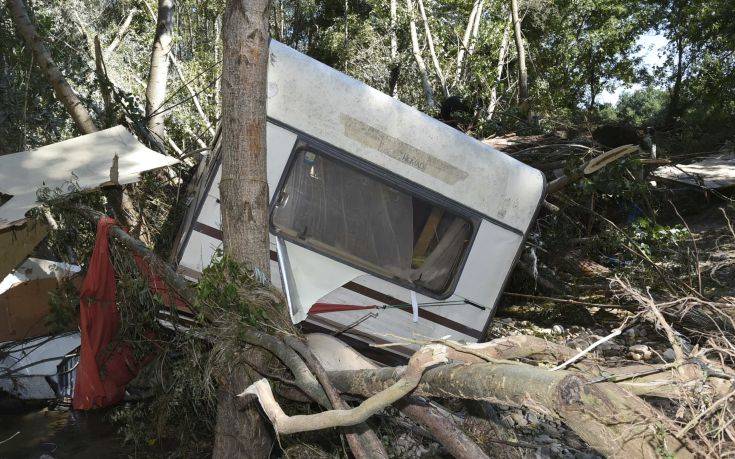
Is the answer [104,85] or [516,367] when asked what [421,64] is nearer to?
[104,85]

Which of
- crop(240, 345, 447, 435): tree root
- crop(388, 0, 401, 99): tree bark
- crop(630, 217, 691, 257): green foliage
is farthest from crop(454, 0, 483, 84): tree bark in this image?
crop(240, 345, 447, 435): tree root

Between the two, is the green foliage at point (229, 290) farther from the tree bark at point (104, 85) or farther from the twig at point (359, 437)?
the tree bark at point (104, 85)

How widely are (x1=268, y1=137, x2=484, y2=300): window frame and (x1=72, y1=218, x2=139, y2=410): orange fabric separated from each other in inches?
58.0

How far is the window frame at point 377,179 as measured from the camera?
564 centimetres

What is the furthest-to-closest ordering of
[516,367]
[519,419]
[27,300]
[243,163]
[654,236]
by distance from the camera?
[654,236] → [27,300] → [519,419] → [243,163] → [516,367]

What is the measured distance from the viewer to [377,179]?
18.6 feet

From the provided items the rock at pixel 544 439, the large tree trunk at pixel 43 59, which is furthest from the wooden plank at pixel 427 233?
the large tree trunk at pixel 43 59

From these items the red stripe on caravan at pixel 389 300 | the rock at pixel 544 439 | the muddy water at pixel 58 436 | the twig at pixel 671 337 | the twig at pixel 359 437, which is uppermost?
the twig at pixel 671 337

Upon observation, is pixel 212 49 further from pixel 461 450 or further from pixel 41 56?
pixel 461 450

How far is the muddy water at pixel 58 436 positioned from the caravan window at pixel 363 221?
8.06 feet

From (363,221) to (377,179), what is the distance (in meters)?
0.39

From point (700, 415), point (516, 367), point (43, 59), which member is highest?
point (700, 415)

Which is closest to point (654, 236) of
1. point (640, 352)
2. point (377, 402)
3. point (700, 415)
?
point (640, 352)

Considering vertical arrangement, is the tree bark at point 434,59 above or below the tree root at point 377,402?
above
